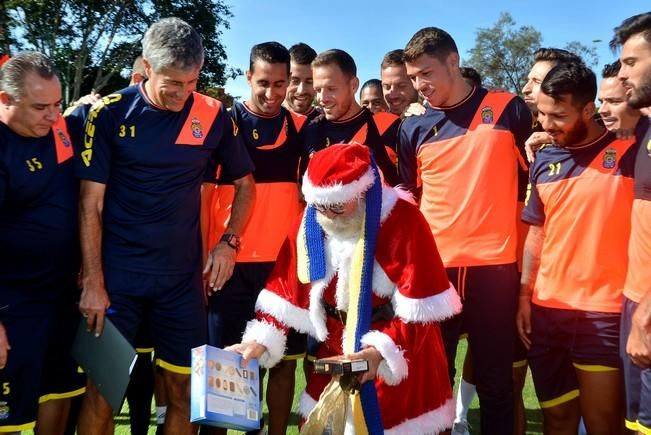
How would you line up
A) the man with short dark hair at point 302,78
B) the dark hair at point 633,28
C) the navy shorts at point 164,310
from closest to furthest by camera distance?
1. the dark hair at point 633,28
2. the navy shorts at point 164,310
3. the man with short dark hair at point 302,78

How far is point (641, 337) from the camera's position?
2404mm

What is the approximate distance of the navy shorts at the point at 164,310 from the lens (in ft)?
10.5

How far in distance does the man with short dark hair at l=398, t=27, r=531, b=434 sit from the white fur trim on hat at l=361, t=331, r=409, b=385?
3.12 feet

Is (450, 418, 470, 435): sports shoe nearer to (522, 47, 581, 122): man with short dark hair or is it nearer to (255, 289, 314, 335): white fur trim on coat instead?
(255, 289, 314, 335): white fur trim on coat

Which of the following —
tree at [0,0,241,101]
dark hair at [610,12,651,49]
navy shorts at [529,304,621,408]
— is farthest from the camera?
tree at [0,0,241,101]

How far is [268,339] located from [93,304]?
972mm

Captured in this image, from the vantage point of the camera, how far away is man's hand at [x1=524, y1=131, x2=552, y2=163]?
11.5 ft

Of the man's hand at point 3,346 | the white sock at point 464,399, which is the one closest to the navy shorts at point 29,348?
the man's hand at point 3,346

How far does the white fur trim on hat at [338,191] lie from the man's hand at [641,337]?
1.20m

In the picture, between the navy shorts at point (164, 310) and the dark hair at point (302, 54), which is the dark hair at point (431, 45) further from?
the navy shorts at point (164, 310)

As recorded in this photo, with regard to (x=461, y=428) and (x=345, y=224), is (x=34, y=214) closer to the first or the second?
(x=345, y=224)

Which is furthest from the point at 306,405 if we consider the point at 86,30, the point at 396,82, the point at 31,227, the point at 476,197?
the point at 86,30

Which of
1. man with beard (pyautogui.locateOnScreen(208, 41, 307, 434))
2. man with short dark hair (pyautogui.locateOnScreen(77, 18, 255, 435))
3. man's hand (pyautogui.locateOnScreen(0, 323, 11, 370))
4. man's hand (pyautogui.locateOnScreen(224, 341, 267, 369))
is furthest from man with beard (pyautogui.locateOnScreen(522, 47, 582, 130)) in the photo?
man's hand (pyautogui.locateOnScreen(0, 323, 11, 370))

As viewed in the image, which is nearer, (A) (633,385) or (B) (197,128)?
(A) (633,385)
